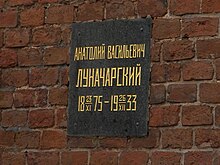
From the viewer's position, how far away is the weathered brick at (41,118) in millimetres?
4240

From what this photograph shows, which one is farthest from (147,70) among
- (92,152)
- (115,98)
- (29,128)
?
(29,128)

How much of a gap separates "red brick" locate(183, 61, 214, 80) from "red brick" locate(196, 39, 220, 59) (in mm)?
48

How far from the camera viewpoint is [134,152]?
13.0 ft

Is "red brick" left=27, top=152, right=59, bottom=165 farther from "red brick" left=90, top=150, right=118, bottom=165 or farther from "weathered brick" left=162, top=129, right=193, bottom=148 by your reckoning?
"weathered brick" left=162, top=129, right=193, bottom=148

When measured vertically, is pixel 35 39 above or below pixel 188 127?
above

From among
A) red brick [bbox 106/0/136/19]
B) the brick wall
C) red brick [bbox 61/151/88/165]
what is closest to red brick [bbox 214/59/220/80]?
the brick wall

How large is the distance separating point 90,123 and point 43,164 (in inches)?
16.0

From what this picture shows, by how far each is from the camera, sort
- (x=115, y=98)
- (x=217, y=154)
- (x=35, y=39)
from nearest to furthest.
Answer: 1. (x=217, y=154)
2. (x=115, y=98)
3. (x=35, y=39)

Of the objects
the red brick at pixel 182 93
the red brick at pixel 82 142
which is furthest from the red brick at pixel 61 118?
the red brick at pixel 182 93

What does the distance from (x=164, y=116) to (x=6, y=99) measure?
3.58 ft

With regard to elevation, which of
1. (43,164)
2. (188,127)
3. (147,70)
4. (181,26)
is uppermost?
(181,26)

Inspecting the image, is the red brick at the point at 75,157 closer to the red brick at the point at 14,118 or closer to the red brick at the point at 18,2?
the red brick at the point at 14,118

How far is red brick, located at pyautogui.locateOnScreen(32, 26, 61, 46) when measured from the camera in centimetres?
432

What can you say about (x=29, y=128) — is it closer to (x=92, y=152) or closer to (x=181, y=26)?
(x=92, y=152)
